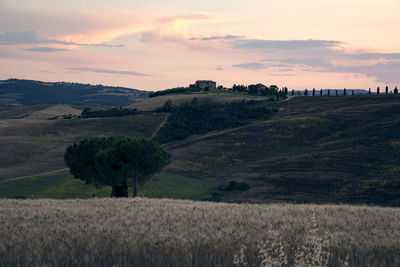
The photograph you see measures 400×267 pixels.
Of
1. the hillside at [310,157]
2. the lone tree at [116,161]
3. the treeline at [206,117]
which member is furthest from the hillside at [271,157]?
the lone tree at [116,161]

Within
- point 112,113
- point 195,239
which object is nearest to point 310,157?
point 195,239

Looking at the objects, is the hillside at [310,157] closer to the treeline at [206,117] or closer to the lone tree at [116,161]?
the treeline at [206,117]

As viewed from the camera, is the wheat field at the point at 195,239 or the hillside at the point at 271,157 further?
the hillside at the point at 271,157

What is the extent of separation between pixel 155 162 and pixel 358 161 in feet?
106

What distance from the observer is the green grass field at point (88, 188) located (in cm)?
5762

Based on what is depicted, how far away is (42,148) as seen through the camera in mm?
98250

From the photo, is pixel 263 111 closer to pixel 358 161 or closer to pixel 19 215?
pixel 358 161

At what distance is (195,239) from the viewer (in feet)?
50.3

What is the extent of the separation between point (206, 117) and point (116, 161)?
272ft

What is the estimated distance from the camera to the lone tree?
4806cm

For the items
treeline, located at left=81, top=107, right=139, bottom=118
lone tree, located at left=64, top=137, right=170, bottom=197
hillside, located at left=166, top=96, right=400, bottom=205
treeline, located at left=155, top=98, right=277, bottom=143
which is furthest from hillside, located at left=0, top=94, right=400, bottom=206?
treeline, located at left=81, top=107, right=139, bottom=118

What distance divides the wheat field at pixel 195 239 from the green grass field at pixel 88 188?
35243mm

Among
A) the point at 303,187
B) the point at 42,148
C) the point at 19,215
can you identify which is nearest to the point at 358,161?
the point at 303,187

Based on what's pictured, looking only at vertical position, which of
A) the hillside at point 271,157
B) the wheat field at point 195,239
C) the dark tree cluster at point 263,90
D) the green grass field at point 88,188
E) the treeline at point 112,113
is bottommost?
the green grass field at point 88,188
